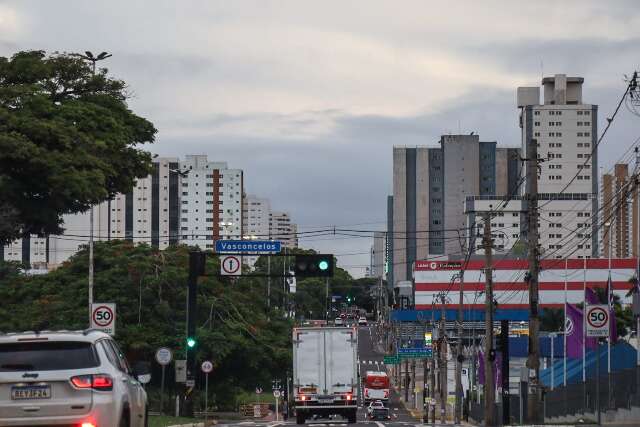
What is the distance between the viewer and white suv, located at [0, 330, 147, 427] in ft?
50.8

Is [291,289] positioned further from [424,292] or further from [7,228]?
[7,228]

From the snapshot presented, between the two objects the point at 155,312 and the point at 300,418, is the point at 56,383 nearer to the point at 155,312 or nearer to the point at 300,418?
the point at 300,418

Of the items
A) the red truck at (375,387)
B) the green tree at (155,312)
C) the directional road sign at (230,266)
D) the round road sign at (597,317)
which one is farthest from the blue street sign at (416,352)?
the round road sign at (597,317)

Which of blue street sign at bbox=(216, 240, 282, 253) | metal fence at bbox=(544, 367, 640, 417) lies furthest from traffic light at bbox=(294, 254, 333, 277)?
metal fence at bbox=(544, 367, 640, 417)

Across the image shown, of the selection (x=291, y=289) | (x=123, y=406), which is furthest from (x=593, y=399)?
(x=291, y=289)

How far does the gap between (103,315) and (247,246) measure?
14212mm

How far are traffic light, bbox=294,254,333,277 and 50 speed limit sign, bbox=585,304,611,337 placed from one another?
459 inches

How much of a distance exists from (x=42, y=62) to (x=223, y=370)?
31.4 m

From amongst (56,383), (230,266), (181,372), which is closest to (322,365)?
(181,372)

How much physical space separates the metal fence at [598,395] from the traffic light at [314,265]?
1023 cm

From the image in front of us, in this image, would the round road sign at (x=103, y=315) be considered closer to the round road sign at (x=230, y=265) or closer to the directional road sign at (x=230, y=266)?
the directional road sign at (x=230, y=266)

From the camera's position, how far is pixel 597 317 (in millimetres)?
35875

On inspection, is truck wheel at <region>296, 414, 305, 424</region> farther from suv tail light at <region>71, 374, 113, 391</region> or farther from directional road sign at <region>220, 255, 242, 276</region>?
suv tail light at <region>71, 374, 113, 391</region>

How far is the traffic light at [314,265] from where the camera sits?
1757 inches
